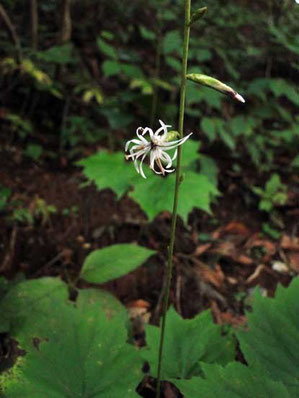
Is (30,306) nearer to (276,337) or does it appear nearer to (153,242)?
(276,337)

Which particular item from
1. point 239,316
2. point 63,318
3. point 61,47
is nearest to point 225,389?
point 63,318

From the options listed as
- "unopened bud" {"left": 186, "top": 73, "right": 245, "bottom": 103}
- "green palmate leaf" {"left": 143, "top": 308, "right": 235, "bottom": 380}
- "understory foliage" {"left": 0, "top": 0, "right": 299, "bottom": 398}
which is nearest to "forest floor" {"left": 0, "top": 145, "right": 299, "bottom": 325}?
"understory foliage" {"left": 0, "top": 0, "right": 299, "bottom": 398}

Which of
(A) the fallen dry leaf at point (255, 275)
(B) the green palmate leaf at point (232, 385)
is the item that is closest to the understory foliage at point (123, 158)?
(B) the green palmate leaf at point (232, 385)

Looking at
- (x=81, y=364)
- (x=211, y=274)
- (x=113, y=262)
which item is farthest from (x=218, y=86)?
(x=211, y=274)

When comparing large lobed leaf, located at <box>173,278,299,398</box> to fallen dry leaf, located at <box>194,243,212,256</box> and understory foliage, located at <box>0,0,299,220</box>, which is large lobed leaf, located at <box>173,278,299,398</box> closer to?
understory foliage, located at <box>0,0,299,220</box>

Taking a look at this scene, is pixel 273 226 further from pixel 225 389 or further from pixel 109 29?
pixel 109 29

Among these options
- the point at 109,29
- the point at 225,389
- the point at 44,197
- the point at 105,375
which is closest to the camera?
the point at 225,389
